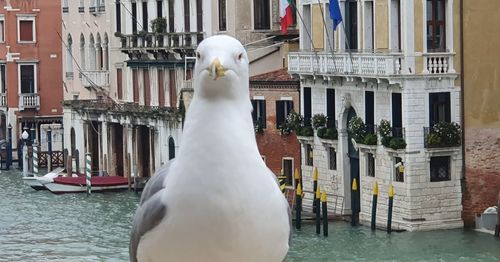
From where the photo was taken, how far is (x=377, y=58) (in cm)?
2039

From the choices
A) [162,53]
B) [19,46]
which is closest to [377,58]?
[162,53]

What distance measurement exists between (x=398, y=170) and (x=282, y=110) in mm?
4328

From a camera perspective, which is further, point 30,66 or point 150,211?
point 30,66

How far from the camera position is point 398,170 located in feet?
66.5

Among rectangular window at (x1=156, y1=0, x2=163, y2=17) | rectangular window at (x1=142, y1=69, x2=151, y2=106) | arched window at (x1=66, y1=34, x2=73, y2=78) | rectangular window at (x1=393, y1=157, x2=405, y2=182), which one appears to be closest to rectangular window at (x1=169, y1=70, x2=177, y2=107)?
rectangular window at (x1=142, y1=69, x2=151, y2=106)

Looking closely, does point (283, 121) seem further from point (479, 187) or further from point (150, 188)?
point (150, 188)

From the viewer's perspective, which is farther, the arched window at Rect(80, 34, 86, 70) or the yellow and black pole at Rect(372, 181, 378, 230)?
the arched window at Rect(80, 34, 86, 70)

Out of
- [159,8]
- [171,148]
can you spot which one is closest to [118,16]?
[159,8]

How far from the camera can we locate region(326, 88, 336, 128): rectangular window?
22391 mm

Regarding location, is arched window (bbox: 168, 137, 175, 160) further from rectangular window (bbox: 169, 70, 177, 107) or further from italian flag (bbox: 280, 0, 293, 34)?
italian flag (bbox: 280, 0, 293, 34)

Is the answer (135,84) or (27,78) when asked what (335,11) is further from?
(27,78)

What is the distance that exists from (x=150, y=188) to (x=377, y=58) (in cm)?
1681

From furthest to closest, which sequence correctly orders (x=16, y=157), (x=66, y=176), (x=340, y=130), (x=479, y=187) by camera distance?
1. (x=16, y=157)
2. (x=66, y=176)
3. (x=340, y=130)
4. (x=479, y=187)

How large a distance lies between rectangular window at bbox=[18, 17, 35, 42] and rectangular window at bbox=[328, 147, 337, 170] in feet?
56.8
